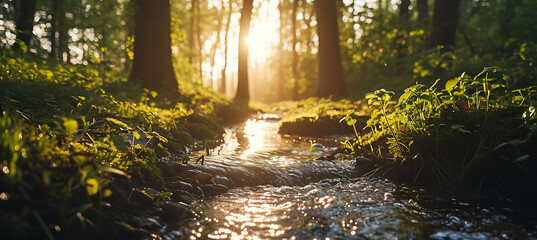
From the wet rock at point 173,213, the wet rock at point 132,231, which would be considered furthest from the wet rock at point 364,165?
the wet rock at point 132,231

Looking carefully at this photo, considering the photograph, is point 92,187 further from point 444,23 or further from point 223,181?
point 444,23

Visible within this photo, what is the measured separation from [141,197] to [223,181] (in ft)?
2.96

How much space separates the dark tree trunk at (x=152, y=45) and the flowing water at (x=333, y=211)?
632 centimetres

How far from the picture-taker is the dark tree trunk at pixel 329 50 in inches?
496

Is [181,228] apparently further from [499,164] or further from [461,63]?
[461,63]

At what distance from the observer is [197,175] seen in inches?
120

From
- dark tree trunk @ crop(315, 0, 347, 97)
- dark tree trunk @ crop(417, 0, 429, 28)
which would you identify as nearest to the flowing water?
dark tree trunk @ crop(315, 0, 347, 97)

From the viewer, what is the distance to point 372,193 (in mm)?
2844

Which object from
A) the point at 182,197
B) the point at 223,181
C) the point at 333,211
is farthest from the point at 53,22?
the point at 333,211

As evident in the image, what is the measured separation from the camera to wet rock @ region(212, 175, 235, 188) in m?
3.08

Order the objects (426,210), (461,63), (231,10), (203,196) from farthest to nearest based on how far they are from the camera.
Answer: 1. (231,10)
2. (461,63)
3. (203,196)
4. (426,210)

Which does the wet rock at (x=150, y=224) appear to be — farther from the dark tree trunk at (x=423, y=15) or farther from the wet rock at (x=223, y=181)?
the dark tree trunk at (x=423, y=15)

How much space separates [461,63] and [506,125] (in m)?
6.97

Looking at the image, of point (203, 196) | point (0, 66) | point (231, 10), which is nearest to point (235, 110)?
point (0, 66)
